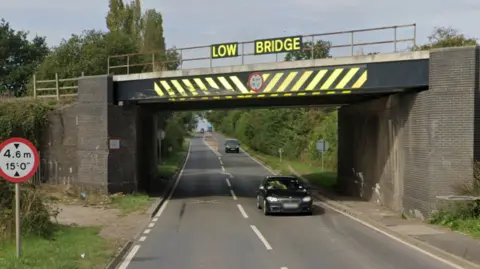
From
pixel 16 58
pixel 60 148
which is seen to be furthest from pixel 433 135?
pixel 16 58

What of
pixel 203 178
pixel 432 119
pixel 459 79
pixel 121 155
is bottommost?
pixel 203 178

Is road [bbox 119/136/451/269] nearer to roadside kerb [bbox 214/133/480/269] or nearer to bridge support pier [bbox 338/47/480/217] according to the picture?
roadside kerb [bbox 214/133/480/269]

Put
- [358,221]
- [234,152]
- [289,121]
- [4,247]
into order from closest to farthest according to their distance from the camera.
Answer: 1. [4,247]
2. [358,221]
3. [289,121]
4. [234,152]

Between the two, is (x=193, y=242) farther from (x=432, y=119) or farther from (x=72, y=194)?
(x=72, y=194)

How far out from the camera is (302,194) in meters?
19.6

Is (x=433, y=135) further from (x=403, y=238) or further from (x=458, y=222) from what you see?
(x=403, y=238)

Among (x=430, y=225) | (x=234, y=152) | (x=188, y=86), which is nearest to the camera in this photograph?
(x=430, y=225)

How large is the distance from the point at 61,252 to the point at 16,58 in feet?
194

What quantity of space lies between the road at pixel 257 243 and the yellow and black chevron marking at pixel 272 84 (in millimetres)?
4606

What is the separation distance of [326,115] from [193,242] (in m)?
37.8

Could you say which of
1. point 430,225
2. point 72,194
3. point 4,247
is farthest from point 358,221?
point 72,194

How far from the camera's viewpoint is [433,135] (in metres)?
16.6

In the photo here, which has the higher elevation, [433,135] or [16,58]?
[16,58]

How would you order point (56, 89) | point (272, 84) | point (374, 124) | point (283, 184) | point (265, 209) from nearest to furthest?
point (265, 209) < point (272, 84) < point (283, 184) < point (374, 124) < point (56, 89)
